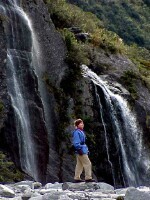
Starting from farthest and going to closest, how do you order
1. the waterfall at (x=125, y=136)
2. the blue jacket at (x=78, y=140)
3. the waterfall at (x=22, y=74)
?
the waterfall at (x=125, y=136), the waterfall at (x=22, y=74), the blue jacket at (x=78, y=140)

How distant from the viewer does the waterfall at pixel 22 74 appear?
2339 centimetres

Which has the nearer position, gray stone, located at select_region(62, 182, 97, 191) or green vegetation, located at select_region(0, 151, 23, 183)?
gray stone, located at select_region(62, 182, 97, 191)

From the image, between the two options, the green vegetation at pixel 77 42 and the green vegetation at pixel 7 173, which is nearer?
the green vegetation at pixel 7 173

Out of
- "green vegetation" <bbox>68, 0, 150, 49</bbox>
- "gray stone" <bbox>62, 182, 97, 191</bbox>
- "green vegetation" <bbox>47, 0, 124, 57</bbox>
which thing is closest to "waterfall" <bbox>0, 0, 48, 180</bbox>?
"green vegetation" <bbox>47, 0, 124, 57</bbox>

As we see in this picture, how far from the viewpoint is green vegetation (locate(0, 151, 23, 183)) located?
827 inches

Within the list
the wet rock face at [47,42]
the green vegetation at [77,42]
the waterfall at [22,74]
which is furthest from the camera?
the green vegetation at [77,42]

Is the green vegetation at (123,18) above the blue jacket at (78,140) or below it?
above

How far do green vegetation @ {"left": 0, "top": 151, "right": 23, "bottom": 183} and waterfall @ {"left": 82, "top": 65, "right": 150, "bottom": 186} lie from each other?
768 centimetres

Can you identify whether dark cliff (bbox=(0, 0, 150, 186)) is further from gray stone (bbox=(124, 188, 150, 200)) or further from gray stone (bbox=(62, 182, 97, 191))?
gray stone (bbox=(124, 188, 150, 200))

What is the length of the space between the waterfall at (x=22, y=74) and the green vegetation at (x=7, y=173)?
0.85 metres

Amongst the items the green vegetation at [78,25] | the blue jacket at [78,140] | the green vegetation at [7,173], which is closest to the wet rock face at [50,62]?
the green vegetation at [78,25]

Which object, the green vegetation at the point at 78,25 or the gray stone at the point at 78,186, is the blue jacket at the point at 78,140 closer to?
the gray stone at the point at 78,186

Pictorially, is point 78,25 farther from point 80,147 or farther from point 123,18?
point 123,18

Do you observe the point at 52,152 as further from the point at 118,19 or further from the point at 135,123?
the point at 118,19
